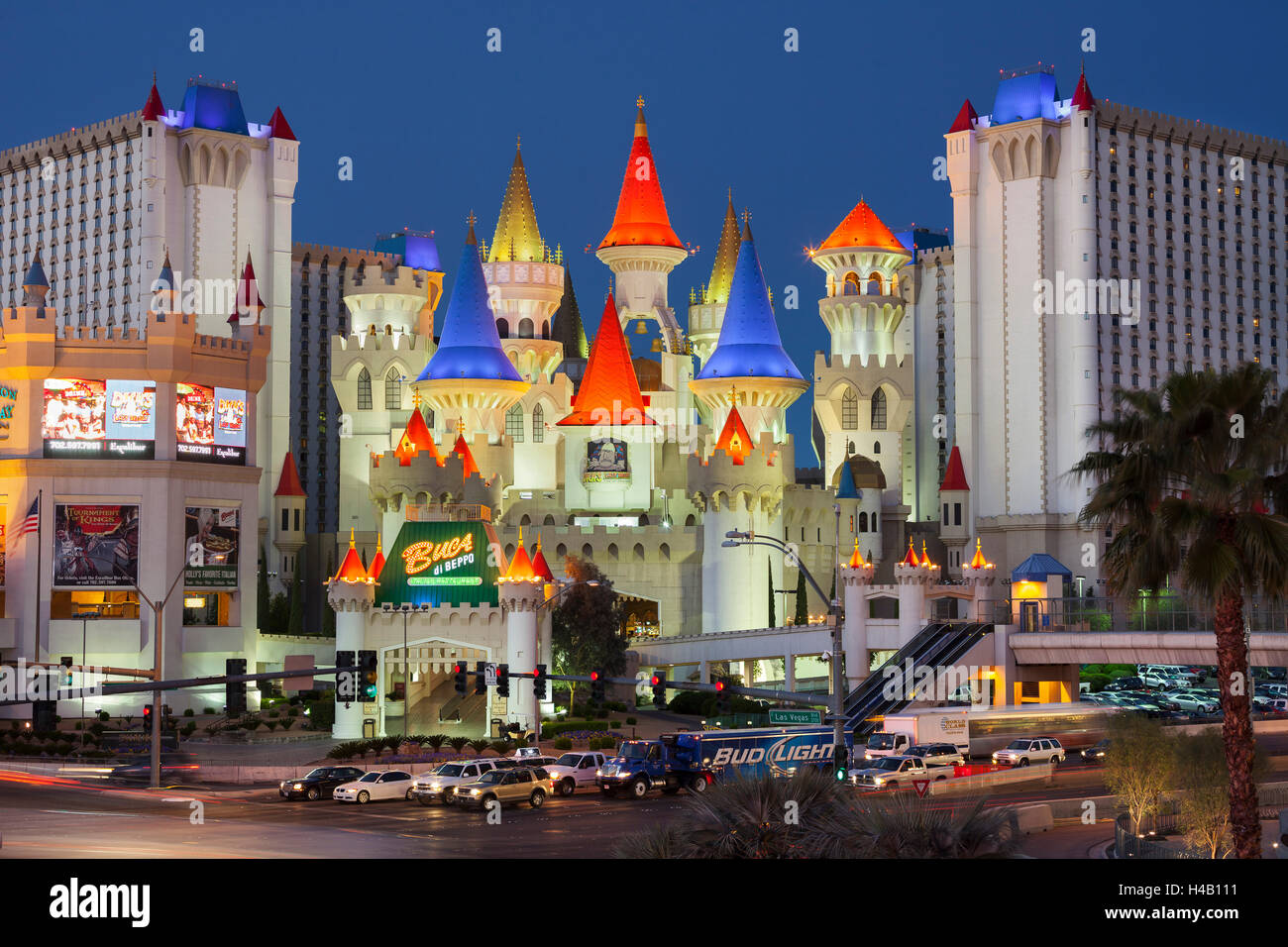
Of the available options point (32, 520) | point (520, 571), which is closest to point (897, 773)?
point (520, 571)

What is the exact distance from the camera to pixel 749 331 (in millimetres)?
96375

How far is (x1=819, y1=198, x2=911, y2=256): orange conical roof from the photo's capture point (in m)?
109

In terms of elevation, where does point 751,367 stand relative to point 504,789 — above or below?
above

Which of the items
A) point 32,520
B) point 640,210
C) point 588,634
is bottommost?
point 588,634


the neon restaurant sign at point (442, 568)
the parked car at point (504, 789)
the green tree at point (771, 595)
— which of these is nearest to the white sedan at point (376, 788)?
the parked car at point (504, 789)

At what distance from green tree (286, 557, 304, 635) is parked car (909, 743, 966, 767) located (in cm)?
4674

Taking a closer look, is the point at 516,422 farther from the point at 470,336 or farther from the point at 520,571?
the point at 520,571

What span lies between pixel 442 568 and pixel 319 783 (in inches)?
786

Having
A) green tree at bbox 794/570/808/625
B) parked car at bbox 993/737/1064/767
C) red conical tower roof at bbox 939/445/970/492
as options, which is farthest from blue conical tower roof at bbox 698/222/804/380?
parked car at bbox 993/737/1064/767

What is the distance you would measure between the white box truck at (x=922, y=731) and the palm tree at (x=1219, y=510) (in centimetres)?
2280

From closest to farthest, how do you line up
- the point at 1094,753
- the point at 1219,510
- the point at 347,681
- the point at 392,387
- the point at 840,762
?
1. the point at 1219,510
2. the point at 840,762
3. the point at 347,681
4. the point at 1094,753
5. the point at 392,387

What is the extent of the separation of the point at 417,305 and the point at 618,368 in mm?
15826

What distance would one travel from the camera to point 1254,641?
2287 inches
